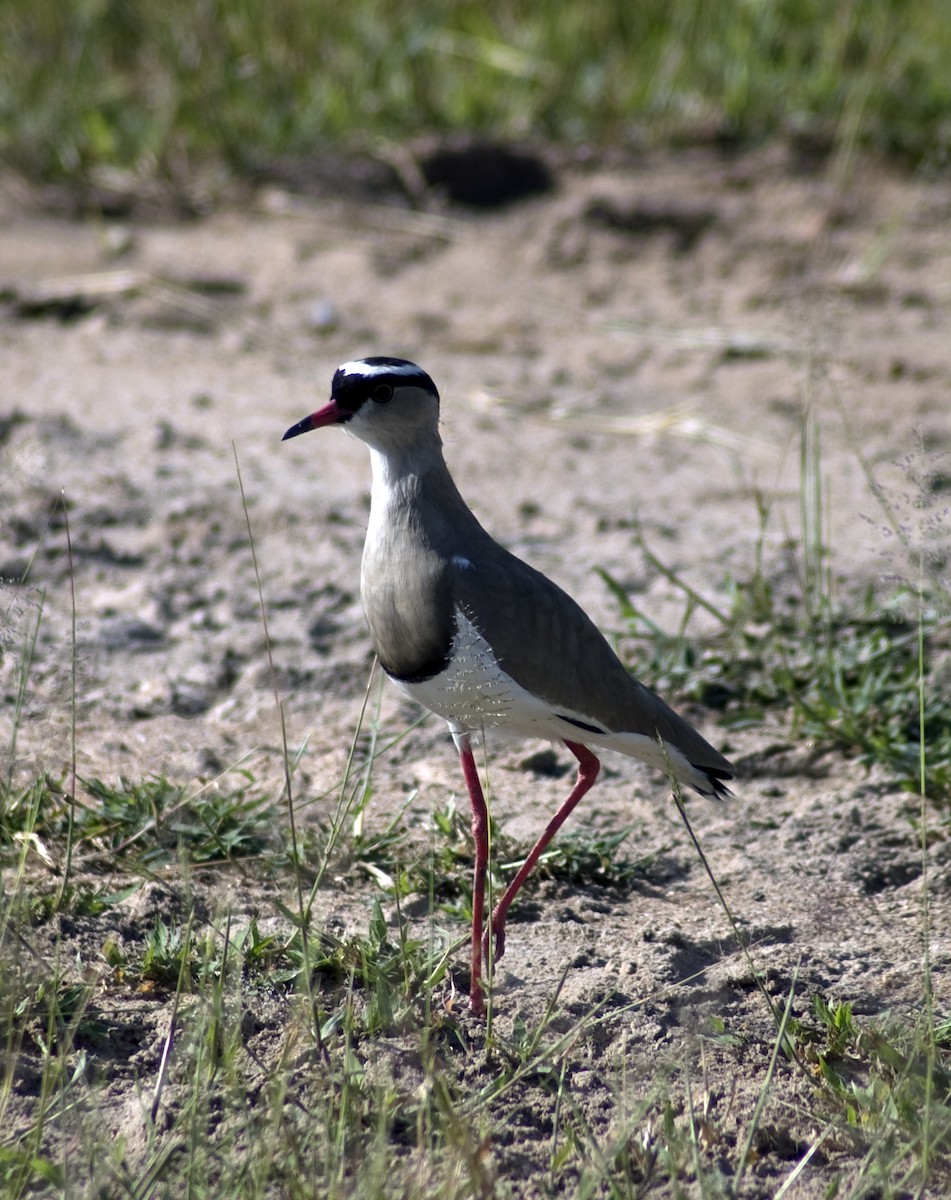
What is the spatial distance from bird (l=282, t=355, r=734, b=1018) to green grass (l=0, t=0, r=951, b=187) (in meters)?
4.73

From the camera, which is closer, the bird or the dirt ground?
the bird

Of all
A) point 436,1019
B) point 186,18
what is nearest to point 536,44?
Answer: point 186,18

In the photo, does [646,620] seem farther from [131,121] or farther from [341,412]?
[131,121]

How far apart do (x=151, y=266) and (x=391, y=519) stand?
13.8 feet

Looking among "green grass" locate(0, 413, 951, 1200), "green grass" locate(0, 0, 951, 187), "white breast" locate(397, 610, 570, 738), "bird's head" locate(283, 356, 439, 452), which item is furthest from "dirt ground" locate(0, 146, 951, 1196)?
"bird's head" locate(283, 356, 439, 452)

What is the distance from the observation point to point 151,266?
705 cm

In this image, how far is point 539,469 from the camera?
5.80 metres

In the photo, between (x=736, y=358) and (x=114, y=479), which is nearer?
(x=114, y=479)

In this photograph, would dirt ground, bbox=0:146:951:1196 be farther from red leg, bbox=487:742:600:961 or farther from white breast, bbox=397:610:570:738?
white breast, bbox=397:610:570:738

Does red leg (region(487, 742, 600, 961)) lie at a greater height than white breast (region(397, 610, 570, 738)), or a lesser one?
lesser

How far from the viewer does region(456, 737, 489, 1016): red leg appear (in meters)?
3.16

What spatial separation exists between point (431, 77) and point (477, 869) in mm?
5938

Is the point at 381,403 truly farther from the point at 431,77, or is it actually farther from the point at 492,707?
the point at 431,77

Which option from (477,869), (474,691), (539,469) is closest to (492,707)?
(474,691)
